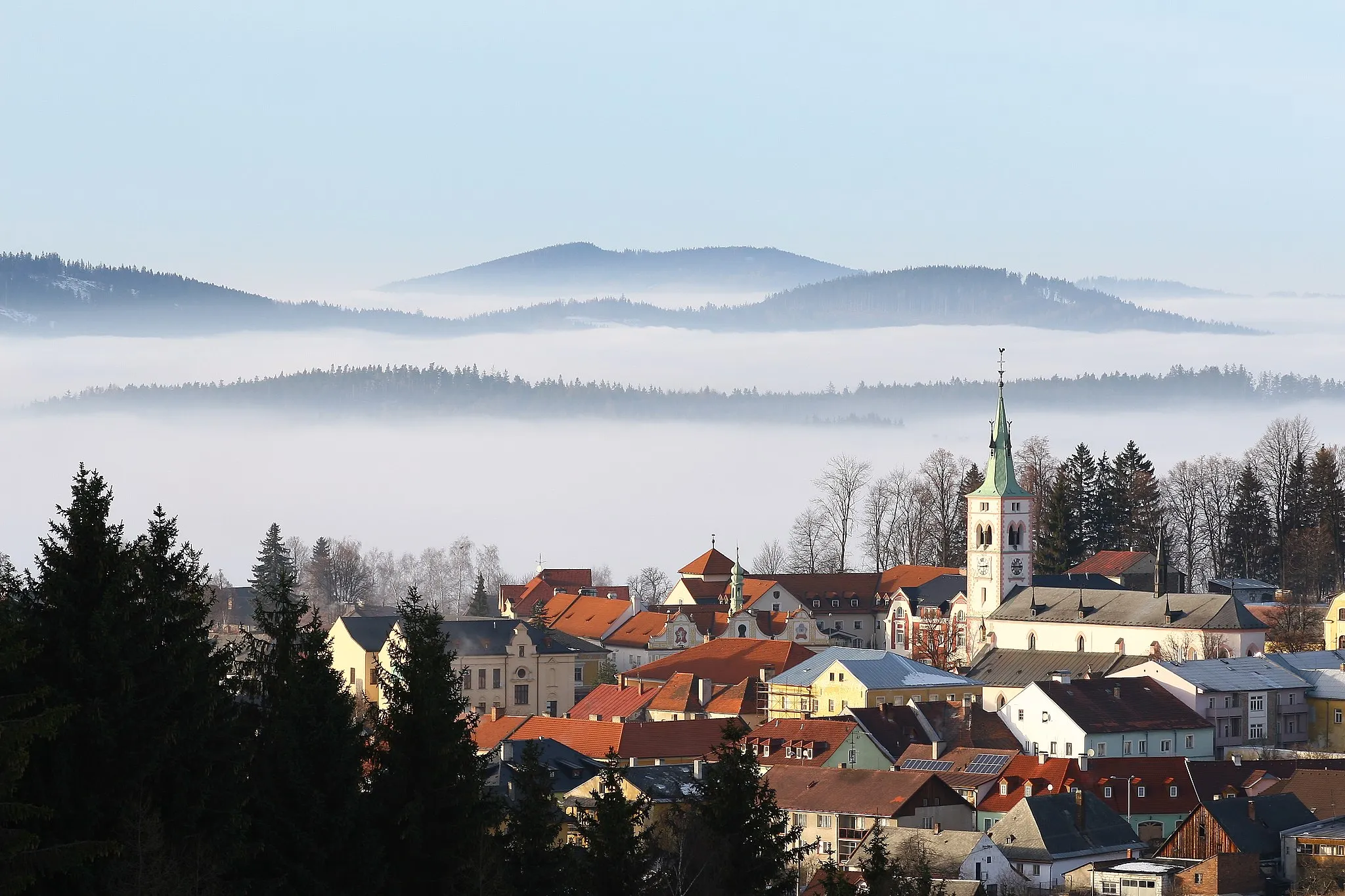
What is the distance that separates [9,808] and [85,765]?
4.11 meters

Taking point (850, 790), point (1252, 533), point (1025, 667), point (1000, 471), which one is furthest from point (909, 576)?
point (850, 790)

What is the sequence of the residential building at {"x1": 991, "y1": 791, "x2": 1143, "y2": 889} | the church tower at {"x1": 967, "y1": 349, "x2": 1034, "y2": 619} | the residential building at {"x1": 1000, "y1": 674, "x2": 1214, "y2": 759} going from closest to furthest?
1. the residential building at {"x1": 991, "y1": 791, "x2": 1143, "y2": 889}
2. the residential building at {"x1": 1000, "y1": 674, "x2": 1214, "y2": 759}
3. the church tower at {"x1": 967, "y1": 349, "x2": 1034, "y2": 619}

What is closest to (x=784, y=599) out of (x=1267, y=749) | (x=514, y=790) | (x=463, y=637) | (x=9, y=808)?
(x=463, y=637)

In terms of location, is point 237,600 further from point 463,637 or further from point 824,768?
point 824,768

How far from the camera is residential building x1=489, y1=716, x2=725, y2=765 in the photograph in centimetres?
8506

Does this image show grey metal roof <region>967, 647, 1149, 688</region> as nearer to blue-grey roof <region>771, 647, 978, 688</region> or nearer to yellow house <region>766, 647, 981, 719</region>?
blue-grey roof <region>771, 647, 978, 688</region>

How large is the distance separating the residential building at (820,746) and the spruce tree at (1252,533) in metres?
69.4

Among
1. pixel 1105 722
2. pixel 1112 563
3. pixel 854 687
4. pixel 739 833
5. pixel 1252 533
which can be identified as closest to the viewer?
pixel 739 833

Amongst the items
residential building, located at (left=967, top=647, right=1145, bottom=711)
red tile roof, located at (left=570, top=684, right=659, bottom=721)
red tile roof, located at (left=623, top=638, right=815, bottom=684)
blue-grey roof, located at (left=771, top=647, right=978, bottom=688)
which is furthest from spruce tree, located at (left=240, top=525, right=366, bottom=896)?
red tile roof, located at (left=623, top=638, right=815, bottom=684)

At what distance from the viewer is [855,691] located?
345 feet

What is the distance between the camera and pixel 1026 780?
262 feet

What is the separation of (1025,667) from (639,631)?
3224 cm

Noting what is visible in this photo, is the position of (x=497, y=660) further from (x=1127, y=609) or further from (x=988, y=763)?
(x=988, y=763)

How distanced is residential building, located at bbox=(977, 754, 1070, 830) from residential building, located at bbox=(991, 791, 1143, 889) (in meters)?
1.30
